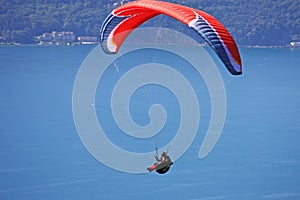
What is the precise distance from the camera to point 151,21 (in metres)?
124

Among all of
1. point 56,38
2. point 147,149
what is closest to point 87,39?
point 56,38

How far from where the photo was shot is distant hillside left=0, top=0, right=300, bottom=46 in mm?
120438

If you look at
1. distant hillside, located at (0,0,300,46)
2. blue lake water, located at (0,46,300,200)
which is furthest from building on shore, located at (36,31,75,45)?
blue lake water, located at (0,46,300,200)

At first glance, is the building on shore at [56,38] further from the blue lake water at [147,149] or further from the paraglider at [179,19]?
the paraglider at [179,19]

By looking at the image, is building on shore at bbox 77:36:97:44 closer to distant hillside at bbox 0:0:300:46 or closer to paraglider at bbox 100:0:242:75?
distant hillside at bbox 0:0:300:46

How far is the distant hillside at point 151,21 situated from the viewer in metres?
120

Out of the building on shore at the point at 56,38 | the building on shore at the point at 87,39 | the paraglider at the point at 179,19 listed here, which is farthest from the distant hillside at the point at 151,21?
the paraglider at the point at 179,19

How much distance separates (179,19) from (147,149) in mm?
23369

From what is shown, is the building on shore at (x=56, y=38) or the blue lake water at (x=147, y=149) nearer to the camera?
the blue lake water at (x=147, y=149)

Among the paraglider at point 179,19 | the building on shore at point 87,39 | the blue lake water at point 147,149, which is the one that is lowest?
the paraglider at point 179,19

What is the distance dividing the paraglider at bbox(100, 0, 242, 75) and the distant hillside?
306 feet

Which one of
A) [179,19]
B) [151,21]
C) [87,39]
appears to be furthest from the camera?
[151,21]

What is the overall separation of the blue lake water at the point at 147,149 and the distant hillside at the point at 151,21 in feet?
174

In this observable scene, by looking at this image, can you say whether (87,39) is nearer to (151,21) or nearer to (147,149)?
(151,21)
